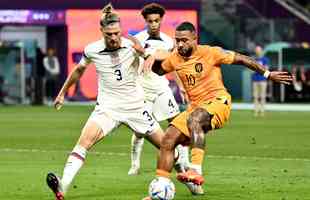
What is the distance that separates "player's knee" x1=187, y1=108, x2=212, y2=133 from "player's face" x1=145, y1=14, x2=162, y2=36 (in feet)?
10.3

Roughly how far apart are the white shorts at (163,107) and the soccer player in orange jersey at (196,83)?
116 inches

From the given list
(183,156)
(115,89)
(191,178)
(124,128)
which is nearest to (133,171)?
(183,156)

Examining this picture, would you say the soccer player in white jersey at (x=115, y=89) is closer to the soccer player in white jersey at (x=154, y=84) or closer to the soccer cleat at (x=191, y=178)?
the soccer cleat at (x=191, y=178)

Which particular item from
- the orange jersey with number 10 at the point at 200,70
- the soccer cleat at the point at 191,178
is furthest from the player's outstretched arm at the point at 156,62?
the soccer cleat at the point at 191,178

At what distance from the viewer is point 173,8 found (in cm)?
5019

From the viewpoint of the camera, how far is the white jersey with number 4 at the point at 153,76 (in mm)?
17359

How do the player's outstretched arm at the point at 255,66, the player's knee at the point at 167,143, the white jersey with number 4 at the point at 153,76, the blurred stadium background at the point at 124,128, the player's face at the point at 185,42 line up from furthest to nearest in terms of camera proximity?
the white jersey with number 4 at the point at 153,76, the blurred stadium background at the point at 124,128, the player's outstretched arm at the point at 255,66, the player's face at the point at 185,42, the player's knee at the point at 167,143

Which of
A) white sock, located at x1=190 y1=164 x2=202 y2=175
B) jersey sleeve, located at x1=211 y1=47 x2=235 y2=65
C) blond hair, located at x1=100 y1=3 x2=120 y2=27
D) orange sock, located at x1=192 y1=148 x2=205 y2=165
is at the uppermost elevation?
blond hair, located at x1=100 y1=3 x2=120 y2=27

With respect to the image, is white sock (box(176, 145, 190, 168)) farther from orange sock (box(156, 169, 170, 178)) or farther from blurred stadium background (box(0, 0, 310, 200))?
orange sock (box(156, 169, 170, 178))

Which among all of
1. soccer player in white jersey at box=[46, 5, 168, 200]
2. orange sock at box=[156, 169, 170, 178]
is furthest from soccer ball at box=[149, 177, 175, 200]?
soccer player in white jersey at box=[46, 5, 168, 200]

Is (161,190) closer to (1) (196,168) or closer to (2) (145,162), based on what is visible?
(1) (196,168)

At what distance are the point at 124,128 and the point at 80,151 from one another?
53.6 ft

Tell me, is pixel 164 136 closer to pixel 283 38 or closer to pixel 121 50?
pixel 121 50

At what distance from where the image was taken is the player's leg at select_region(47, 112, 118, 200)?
Result: 1386 cm
